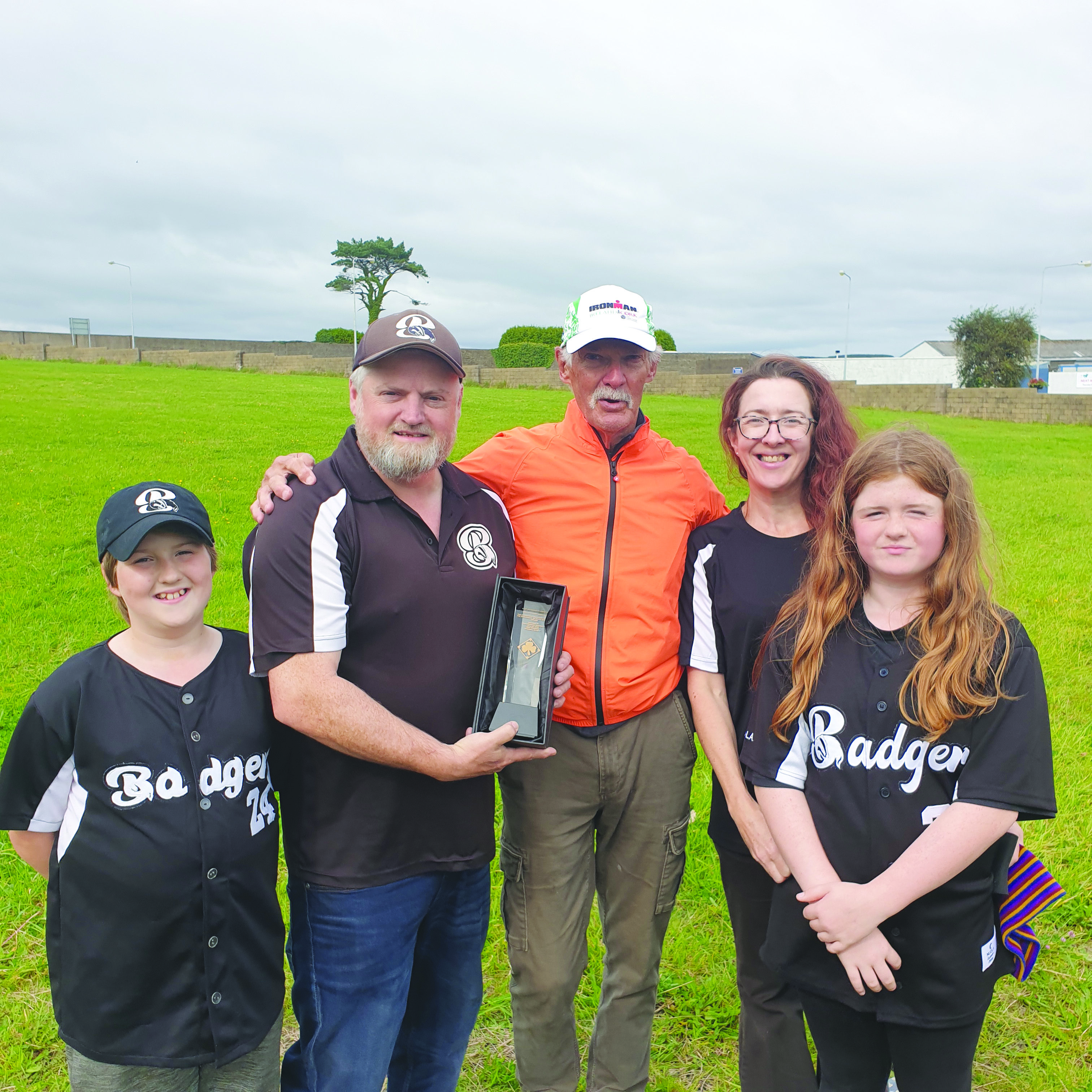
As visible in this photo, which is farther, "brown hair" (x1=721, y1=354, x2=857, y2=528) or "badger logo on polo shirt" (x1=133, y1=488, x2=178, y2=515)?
"brown hair" (x1=721, y1=354, x2=857, y2=528)

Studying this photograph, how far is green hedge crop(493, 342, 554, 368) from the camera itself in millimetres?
40469

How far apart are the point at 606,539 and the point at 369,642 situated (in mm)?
957

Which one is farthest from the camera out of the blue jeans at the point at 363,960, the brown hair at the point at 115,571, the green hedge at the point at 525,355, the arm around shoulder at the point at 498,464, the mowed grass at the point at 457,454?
the green hedge at the point at 525,355

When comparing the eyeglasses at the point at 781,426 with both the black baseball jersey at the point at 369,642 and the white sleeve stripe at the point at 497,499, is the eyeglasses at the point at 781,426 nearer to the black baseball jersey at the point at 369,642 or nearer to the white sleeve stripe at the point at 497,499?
the white sleeve stripe at the point at 497,499

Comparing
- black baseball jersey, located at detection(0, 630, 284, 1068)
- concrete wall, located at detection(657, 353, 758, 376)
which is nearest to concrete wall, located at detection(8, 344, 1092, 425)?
concrete wall, located at detection(657, 353, 758, 376)

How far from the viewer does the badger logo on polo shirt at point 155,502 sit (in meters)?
2.30

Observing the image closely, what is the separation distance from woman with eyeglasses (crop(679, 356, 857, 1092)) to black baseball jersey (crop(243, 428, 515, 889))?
80 centimetres

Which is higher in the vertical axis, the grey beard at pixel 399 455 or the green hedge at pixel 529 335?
the green hedge at pixel 529 335

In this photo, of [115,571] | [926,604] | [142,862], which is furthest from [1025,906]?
[115,571]

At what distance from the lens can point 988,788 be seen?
83.0 inches

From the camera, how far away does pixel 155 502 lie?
2.33 m

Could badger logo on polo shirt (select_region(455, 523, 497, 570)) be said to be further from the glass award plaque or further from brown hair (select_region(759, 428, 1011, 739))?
brown hair (select_region(759, 428, 1011, 739))

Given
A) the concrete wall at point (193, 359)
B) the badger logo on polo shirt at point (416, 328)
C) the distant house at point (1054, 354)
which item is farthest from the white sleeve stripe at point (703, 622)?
the distant house at point (1054, 354)

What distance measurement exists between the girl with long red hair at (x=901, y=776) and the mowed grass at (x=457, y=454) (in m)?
0.30
